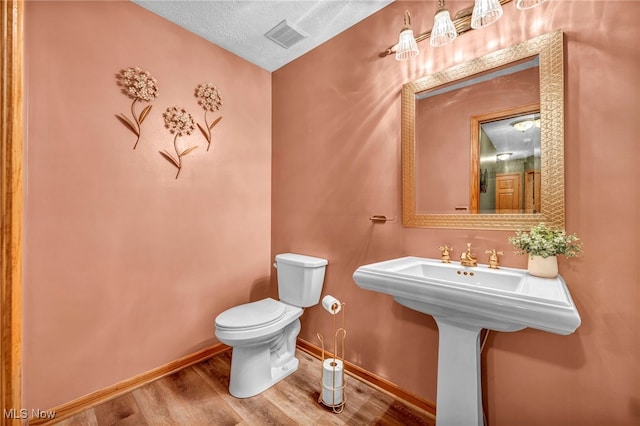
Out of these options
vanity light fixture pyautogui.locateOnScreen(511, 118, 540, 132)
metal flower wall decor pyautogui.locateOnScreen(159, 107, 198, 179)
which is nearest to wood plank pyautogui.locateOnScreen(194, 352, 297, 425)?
metal flower wall decor pyautogui.locateOnScreen(159, 107, 198, 179)

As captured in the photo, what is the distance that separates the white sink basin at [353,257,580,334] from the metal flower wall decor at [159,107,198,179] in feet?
5.04

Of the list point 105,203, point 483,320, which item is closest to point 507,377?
point 483,320

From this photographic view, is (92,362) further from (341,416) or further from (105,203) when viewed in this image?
(341,416)

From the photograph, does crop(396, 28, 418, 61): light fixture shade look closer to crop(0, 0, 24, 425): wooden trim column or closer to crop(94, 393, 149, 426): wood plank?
crop(0, 0, 24, 425): wooden trim column

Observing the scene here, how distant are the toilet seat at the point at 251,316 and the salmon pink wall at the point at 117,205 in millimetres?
458

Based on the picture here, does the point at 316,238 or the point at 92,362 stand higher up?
the point at 316,238

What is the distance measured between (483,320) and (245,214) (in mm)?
1873

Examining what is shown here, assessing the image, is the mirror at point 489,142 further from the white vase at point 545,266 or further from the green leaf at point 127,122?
the green leaf at point 127,122

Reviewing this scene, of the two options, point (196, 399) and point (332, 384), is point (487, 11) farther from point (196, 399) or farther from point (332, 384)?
point (196, 399)

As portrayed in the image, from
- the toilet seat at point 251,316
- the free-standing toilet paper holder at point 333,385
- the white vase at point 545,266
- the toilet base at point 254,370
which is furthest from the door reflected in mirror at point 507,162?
the toilet base at point 254,370

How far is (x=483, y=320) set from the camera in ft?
3.37

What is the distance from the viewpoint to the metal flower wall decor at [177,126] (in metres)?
1.88

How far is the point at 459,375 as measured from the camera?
116cm

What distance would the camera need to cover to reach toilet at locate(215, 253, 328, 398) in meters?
1.61
